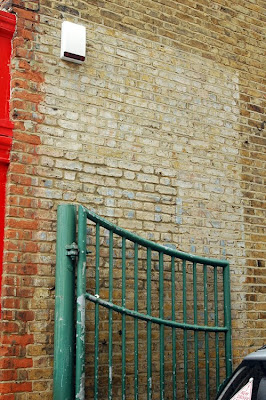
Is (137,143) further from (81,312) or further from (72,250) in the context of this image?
(81,312)

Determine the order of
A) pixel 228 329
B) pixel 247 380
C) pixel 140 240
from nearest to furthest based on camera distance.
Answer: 1. pixel 247 380
2. pixel 140 240
3. pixel 228 329

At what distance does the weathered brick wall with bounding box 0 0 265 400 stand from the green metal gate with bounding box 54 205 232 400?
0.85 feet

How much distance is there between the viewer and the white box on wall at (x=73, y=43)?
4.18m

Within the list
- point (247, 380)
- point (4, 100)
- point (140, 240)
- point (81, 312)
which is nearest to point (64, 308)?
point (81, 312)

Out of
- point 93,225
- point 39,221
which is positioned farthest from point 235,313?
point 39,221

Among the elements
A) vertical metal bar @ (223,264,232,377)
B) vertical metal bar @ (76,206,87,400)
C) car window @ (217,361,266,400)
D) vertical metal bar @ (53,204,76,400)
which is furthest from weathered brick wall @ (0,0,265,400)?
car window @ (217,361,266,400)

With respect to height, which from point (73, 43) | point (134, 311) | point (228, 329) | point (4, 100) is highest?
point (73, 43)

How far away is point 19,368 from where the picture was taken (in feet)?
11.7

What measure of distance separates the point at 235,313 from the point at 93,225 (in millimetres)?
1619

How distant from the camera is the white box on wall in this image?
4.18m

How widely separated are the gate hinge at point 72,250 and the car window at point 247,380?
182 centimetres

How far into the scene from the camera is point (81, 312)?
3.48m

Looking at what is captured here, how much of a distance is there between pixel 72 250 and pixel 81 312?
41cm

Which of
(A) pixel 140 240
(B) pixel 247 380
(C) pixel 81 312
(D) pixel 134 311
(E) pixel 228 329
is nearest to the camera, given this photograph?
(B) pixel 247 380
